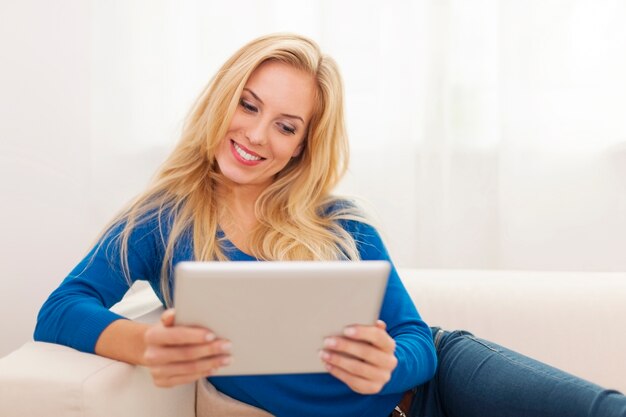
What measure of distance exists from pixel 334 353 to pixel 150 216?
625 millimetres

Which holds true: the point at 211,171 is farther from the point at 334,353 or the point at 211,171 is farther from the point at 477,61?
the point at 477,61

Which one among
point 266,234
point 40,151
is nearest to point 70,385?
point 266,234

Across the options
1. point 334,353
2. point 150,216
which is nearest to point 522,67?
point 150,216

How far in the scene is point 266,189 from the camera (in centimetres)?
170

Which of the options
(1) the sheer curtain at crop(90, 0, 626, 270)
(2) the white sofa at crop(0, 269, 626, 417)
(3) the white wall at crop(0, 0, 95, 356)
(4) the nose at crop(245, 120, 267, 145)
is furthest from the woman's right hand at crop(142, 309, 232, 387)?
(3) the white wall at crop(0, 0, 95, 356)

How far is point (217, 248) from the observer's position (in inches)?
60.7

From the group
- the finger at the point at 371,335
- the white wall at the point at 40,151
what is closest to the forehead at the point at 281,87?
the finger at the point at 371,335

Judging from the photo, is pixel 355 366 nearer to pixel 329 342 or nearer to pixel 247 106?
pixel 329 342

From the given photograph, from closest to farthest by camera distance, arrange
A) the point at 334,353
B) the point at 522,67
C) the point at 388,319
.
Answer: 1. the point at 334,353
2. the point at 388,319
3. the point at 522,67

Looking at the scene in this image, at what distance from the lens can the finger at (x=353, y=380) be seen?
110 cm

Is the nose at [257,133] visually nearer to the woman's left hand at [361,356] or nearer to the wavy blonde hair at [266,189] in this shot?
the wavy blonde hair at [266,189]

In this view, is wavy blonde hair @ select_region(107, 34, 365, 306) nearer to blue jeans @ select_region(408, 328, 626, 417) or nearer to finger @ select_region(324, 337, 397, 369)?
blue jeans @ select_region(408, 328, 626, 417)

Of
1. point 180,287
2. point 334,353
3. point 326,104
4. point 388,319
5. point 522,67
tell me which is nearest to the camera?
point 180,287

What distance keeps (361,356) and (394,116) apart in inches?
53.5
